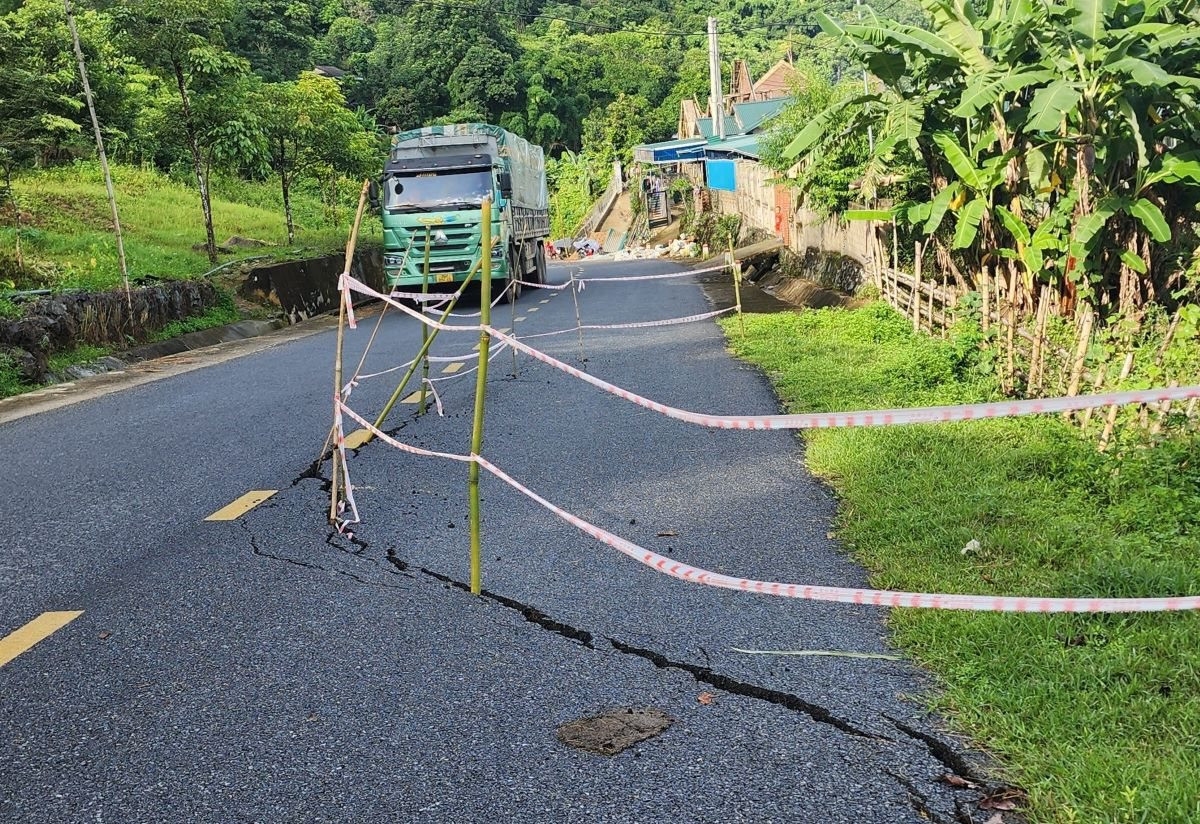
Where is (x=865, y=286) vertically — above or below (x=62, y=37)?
below

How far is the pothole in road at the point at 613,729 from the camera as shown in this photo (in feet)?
10.6

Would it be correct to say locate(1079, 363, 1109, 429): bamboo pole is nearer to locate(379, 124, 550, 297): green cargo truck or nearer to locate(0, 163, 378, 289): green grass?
locate(0, 163, 378, 289): green grass

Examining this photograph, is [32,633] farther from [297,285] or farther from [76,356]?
[297,285]

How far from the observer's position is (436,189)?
20953 millimetres

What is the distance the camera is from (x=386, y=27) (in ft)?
236

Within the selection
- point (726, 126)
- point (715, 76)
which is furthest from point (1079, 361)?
point (726, 126)

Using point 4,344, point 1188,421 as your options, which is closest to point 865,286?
point 1188,421

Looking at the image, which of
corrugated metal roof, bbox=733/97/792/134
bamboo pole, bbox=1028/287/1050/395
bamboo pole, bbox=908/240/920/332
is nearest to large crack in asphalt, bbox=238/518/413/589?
bamboo pole, bbox=1028/287/1050/395

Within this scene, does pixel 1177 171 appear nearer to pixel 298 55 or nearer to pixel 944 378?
pixel 944 378

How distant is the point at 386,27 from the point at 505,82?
12714 millimetres

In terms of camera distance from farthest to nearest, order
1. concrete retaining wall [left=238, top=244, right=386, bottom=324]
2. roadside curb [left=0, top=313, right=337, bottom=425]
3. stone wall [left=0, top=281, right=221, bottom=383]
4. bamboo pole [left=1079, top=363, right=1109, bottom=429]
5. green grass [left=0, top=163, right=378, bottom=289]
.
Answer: concrete retaining wall [left=238, top=244, right=386, bottom=324] < green grass [left=0, top=163, right=378, bottom=289] < stone wall [left=0, top=281, right=221, bottom=383] < roadside curb [left=0, top=313, right=337, bottom=425] < bamboo pole [left=1079, top=363, right=1109, bottom=429]

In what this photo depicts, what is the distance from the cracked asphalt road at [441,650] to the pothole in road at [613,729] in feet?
0.17

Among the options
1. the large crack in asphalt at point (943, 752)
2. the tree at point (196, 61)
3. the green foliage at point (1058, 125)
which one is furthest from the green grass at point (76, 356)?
the large crack in asphalt at point (943, 752)

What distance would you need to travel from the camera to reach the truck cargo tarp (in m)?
21.7
